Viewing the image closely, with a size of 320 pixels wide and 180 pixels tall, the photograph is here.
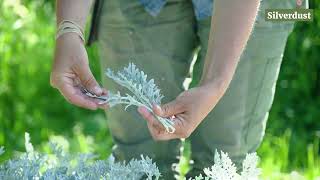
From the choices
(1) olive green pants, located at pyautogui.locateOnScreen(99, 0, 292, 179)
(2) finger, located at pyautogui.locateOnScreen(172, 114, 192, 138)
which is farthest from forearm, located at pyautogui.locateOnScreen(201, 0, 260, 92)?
(1) olive green pants, located at pyautogui.locateOnScreen(99, 0, 292, 179)

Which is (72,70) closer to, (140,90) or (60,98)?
(140,90)

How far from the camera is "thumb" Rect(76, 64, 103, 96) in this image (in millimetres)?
1867

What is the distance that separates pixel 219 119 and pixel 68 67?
620 mm

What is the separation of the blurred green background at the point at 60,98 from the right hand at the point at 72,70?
172 centimetres

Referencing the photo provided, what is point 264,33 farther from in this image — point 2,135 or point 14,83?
point 14,83

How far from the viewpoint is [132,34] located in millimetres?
2424

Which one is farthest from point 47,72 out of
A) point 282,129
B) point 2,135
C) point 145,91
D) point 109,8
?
point 145,91

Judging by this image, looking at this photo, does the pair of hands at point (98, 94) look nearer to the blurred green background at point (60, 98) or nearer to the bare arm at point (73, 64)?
the bare arm at point (73, 64)

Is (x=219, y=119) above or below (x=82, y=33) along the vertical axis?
below

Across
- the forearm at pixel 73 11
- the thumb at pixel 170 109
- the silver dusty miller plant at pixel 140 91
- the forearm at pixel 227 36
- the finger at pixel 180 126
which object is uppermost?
the forearm at pixel 73 11

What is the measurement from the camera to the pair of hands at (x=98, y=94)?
178cm

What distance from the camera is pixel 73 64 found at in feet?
6.31

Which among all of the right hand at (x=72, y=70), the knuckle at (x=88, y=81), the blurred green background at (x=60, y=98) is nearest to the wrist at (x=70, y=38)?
the right hand at (x=72, y=70)

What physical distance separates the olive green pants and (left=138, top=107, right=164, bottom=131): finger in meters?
0.58
